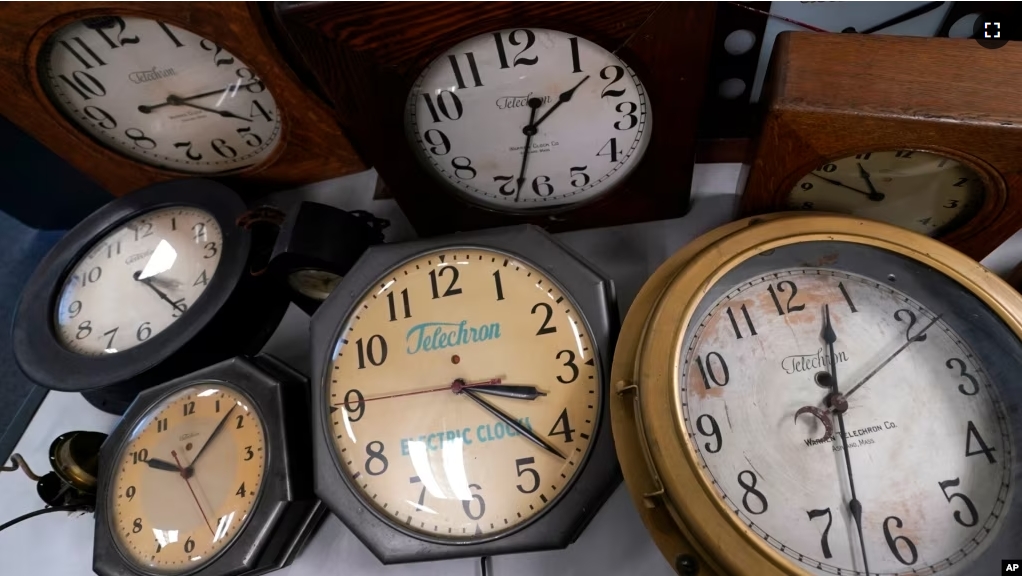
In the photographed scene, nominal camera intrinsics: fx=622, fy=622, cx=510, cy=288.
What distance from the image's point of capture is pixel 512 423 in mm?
879

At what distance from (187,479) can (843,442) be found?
3.16 ft

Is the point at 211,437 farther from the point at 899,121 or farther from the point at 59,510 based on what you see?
the point at 899,121

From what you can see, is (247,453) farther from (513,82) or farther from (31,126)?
(31,126)

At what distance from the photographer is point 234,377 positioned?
101 cm

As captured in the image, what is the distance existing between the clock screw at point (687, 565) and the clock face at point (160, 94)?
3.39 feet

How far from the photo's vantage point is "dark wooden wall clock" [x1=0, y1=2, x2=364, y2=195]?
1.02m

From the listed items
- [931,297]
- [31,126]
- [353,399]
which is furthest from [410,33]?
[31,126]

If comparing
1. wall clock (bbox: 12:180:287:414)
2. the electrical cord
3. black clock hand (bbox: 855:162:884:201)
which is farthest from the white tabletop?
black clock hand (bbox: 855:162:884:201)

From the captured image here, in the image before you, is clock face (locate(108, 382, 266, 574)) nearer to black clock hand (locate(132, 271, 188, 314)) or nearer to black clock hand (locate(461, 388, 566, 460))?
black clock hand (locate(132, 271, 188, 314))

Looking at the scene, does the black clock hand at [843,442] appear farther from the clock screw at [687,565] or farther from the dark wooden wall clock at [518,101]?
the dark wooden wall clock at [518,101]

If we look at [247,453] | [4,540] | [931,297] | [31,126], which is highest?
[931,297]

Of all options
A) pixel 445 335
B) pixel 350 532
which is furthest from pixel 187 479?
pixel 445 335

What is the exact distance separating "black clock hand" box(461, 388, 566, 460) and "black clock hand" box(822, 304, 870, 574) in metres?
0.36

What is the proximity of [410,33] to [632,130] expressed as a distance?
0.38 meters
